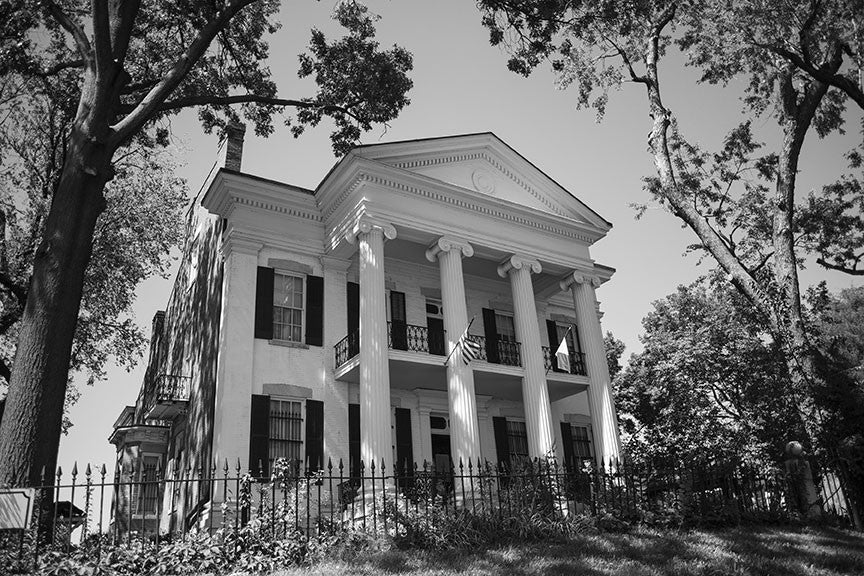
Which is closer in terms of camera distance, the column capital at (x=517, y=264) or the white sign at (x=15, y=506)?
the white sign at (x=15, y=506)

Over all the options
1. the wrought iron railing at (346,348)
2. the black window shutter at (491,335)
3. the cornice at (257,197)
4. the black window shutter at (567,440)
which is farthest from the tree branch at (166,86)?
the black window shutter at (567,440)

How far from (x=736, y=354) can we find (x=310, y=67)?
52.3 feet

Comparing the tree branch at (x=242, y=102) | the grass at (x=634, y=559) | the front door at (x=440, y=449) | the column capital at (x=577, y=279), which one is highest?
the tree branch at (x=242, y=102)

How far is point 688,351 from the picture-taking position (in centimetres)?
2138

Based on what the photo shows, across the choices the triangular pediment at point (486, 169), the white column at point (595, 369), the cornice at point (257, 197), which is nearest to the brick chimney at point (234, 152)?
the cornice at point (257, 197)

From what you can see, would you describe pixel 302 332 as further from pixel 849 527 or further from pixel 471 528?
pixel 849 527

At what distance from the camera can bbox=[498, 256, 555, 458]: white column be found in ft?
51.2

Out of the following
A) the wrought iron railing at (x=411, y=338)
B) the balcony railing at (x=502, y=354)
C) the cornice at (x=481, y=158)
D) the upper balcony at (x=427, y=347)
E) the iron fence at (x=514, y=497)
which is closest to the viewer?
the iron fence at (x=514, y=497)

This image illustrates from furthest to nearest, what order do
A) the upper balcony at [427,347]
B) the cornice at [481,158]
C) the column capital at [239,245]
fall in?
1. the cornice at [481,158]
2. the upper balcony at [427,347]
3. the column capital at [239,245]

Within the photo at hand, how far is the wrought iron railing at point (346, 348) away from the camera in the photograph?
15659mm

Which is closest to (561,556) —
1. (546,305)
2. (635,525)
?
(635,525)

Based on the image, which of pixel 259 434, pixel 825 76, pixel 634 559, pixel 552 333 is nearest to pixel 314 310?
pixel 259 434

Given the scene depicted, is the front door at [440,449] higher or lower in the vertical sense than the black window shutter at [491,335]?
lower

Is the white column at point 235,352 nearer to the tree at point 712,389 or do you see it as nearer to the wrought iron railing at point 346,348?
the wrought iron railing at point 346,348
